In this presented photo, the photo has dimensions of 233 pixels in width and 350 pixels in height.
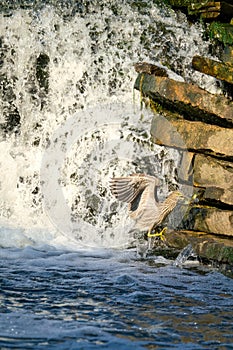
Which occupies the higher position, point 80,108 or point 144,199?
point 80,108

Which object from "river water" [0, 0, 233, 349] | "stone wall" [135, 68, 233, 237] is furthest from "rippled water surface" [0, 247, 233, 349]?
"river water" [0, 0, 233, 349]

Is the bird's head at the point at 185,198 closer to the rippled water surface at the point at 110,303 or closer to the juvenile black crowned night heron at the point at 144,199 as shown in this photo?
the juvenile black crowned night heron at the point at 144,199

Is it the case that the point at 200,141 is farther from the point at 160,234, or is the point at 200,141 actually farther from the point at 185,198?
the point at 160,234

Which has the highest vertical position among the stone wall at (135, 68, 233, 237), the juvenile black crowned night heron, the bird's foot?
the stone wall at (135, 68, 233, 237)

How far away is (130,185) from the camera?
8586mm

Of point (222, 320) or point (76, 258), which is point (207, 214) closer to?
point (76, 258)

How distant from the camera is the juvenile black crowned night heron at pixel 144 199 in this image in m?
8.58

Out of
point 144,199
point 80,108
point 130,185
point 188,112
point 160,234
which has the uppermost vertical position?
point 188,112

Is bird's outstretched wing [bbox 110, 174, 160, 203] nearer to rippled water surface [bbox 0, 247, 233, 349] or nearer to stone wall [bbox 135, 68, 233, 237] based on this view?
stone wall [bbox 135, 68, 233, 237]

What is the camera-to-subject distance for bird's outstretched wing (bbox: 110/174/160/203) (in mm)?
8539

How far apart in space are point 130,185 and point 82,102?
285 centimetres

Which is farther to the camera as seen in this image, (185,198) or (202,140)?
(185,198)

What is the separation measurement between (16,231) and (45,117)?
1.86m

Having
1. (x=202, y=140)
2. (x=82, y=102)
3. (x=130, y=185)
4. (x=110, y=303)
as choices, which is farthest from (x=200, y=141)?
(x=82, y=102)
